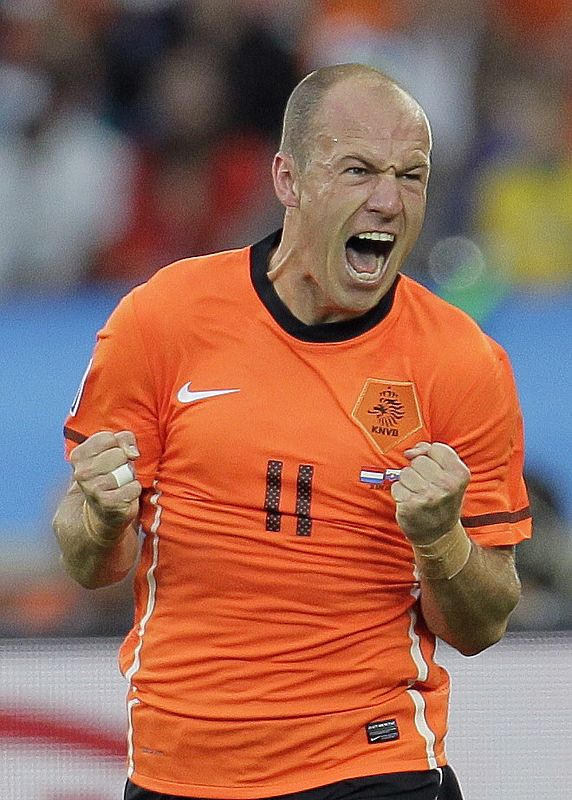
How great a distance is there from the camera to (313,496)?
2574 millimetres

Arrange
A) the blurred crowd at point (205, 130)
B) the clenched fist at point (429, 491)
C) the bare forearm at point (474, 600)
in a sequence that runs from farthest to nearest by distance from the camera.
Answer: the blurred crowd at point (205, 130), the bare forearm at point (474, 600), the clenched fist at point (429, 491)

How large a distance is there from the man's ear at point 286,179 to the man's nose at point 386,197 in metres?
0.19

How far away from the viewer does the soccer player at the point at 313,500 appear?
8.42 feet

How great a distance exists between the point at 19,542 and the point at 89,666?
3.74 ft

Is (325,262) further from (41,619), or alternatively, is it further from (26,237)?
(26,237)

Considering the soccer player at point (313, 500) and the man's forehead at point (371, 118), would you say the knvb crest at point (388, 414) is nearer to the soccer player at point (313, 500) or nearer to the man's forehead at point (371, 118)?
the soccer player at point (313, 500)

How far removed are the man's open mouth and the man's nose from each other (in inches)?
1.5

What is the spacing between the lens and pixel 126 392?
2646mm

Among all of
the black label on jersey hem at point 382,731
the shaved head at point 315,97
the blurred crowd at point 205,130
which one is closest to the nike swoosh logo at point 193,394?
the shaved head at point 315,97

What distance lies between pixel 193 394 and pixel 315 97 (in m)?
0.54

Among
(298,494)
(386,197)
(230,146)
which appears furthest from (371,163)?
(230,146)

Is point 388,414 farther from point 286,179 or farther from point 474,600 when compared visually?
point 286,179

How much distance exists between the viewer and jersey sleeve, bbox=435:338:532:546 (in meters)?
2.59

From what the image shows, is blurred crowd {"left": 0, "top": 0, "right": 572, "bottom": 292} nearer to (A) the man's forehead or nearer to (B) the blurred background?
(B) the blurred background
